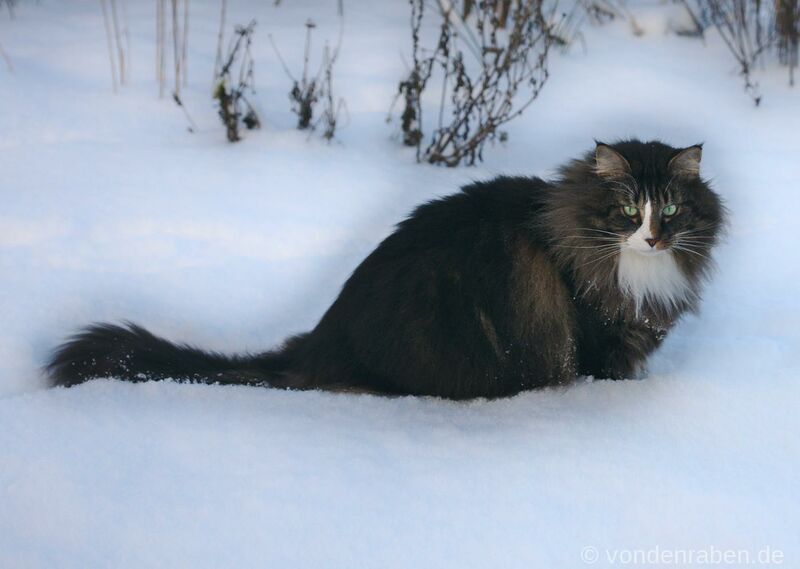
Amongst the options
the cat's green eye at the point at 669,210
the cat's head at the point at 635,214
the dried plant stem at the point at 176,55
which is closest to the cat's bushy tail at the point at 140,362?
the cat's head at the point at 635,214

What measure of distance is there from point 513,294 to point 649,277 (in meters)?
0.40

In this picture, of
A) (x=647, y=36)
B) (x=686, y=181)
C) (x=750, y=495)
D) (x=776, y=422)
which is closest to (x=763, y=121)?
(x=647, y=36)

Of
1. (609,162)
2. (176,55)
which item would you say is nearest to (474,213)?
(609,162)

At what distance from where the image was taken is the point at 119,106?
421 centimetres

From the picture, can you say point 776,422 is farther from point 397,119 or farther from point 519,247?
point 397,119

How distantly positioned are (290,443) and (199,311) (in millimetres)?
1070

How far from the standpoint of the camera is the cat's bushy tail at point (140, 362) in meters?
2.73

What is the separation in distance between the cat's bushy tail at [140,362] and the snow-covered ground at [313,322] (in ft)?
0.33

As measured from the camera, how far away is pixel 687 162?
2.53m

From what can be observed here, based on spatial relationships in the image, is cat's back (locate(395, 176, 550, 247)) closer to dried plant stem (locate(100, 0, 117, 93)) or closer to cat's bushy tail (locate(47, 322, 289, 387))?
cat's bushy tail (locate(47, 322, 289, 387))

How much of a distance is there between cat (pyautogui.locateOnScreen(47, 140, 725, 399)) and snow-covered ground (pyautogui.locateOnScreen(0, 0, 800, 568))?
0.11 metres

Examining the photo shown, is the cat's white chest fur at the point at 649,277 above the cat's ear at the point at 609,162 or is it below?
below

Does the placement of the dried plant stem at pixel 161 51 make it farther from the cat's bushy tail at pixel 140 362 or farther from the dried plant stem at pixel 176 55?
the cat's bushy tail at pixel 140 362

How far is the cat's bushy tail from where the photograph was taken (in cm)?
273
